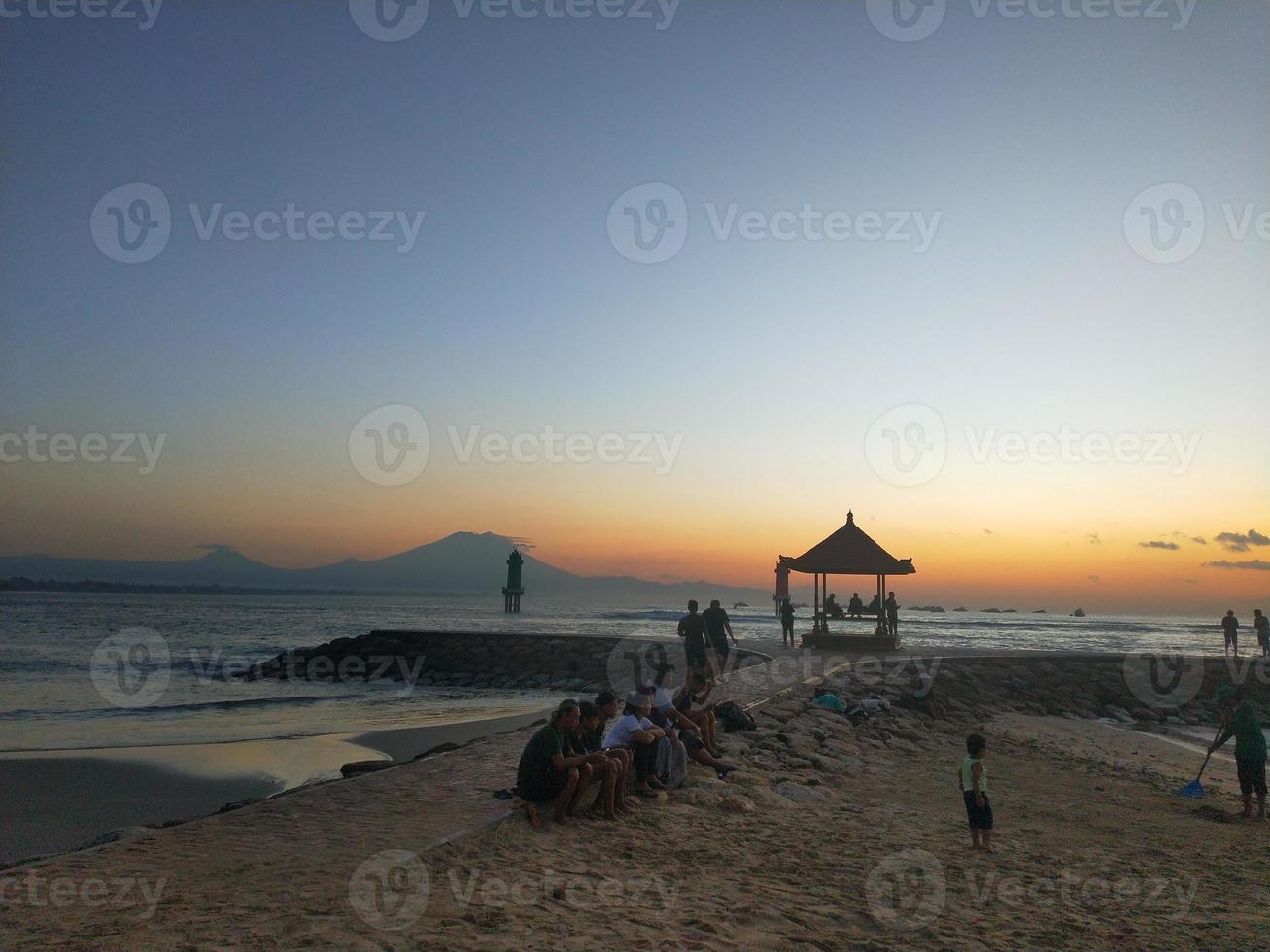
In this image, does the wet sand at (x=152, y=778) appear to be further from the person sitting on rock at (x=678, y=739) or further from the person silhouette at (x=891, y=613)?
the person silhouette at (x=891, y=613)

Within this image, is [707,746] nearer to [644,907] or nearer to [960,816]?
[960,816]

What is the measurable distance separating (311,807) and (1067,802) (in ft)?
29.6

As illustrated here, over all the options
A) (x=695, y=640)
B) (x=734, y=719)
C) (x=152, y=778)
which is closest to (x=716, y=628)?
(x=695, y=640)

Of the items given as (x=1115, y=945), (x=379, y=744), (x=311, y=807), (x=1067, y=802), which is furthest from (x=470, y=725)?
(x=1115, y=945)

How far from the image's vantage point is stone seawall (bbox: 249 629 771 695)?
2716cm

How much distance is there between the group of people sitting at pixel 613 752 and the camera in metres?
7.23

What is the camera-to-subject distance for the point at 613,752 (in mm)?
7945

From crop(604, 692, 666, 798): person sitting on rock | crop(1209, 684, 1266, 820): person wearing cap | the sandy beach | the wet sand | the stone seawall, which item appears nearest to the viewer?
the sandy beach

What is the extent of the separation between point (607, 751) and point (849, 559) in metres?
17.7

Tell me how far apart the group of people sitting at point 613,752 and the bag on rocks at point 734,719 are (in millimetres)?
1427

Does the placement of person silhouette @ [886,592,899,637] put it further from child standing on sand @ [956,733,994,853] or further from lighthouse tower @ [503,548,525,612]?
lighthouse tower @ [503,548,525,612]

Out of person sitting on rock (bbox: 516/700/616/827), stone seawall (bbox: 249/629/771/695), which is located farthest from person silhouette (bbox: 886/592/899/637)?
person sitting on rock (bbox: 516/700/616/827)

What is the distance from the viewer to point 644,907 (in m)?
5.73

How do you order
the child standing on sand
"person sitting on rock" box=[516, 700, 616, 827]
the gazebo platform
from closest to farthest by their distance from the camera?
"person sitting on rock" box=[516, 700, 616, 827] → the child standing on sand → the gazebo platform
